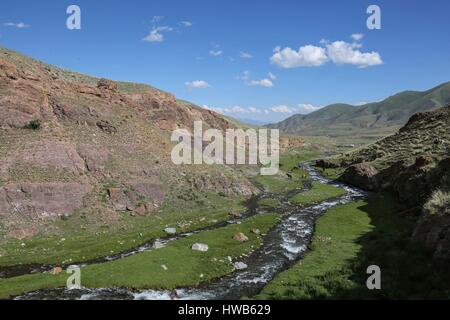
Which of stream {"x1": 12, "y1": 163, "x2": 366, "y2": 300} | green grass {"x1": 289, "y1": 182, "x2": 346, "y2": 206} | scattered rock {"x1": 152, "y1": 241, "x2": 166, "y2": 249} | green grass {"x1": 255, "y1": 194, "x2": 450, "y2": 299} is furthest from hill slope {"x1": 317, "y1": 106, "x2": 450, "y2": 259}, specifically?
scattered rock {"x1": 152, "y1": 241, "x2": 166, "y2": 249}

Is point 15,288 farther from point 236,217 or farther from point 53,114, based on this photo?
point 53,114

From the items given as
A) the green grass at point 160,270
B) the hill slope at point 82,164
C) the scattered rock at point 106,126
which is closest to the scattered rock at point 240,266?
the green grass at point 160,270

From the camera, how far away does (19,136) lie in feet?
196

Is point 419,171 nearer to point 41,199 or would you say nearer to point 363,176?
point 363,176

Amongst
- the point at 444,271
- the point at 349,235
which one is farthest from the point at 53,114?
the point at 444,271

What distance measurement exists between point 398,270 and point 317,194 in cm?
4516

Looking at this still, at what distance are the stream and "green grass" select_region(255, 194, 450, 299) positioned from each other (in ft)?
5.46

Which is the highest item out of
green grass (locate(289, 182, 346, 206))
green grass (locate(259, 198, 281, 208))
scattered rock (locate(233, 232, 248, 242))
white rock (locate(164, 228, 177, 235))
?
green grass (locate(289, 182, 346, 206))

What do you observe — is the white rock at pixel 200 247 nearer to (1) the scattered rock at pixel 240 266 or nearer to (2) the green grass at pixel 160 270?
(2) the green grass at pixel 160 270

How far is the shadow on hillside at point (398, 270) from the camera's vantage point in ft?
90.8

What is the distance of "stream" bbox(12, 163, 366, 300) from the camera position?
3262 cm

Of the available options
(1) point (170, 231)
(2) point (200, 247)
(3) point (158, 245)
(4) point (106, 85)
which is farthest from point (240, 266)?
(4) point (106, 85)

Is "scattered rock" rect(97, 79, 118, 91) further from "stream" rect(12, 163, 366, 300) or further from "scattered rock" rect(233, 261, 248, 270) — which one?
"scattered rock" rect(233, 261, 248, 270)

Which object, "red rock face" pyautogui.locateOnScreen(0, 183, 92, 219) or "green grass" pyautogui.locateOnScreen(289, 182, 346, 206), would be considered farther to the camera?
"green grass" pyautogui.locateOnScreen(289, 182, 346, 206)
